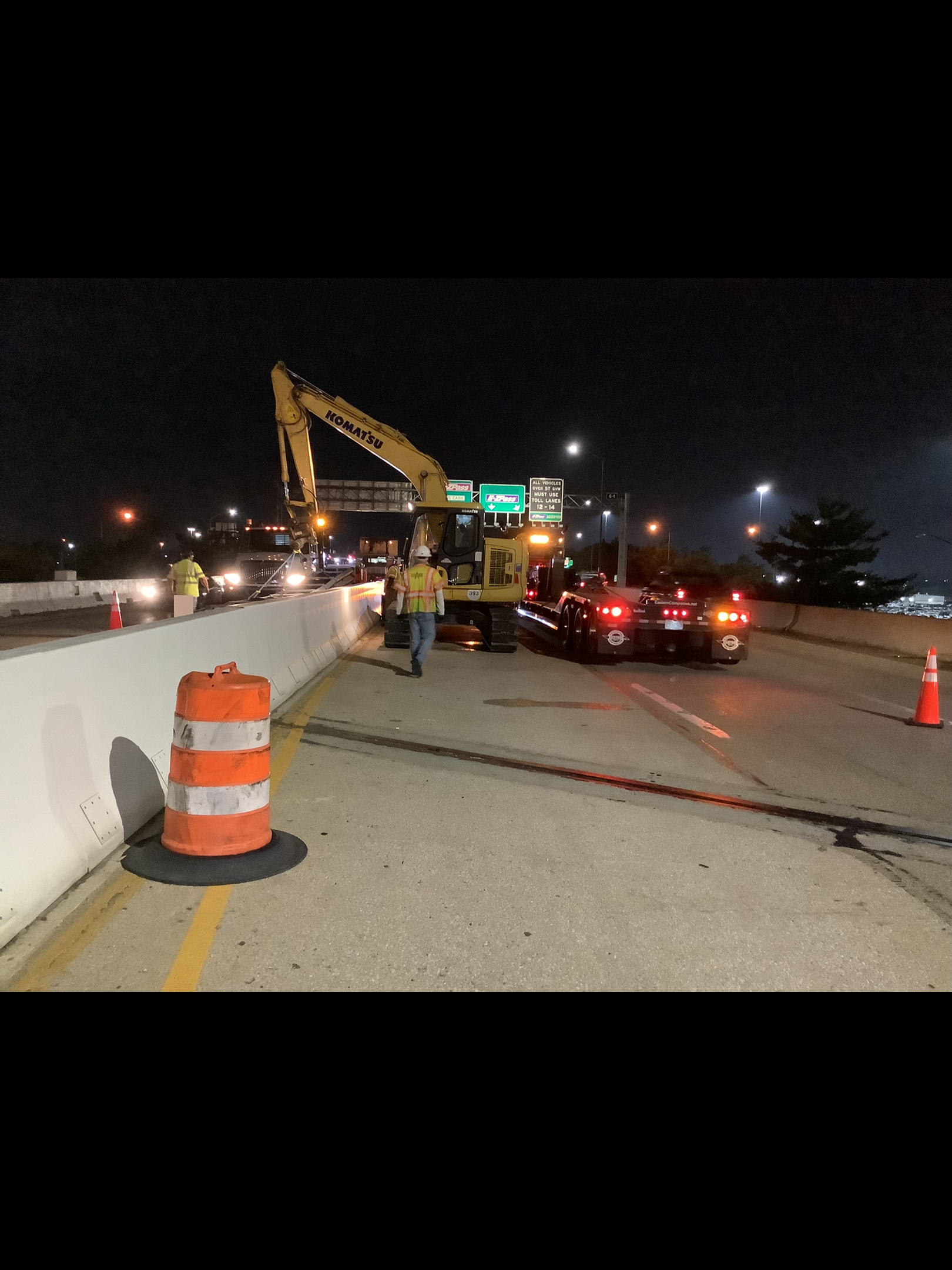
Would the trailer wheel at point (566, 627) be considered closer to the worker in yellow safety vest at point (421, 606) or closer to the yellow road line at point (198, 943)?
the worker in yellow safety vest at point (421, 606)

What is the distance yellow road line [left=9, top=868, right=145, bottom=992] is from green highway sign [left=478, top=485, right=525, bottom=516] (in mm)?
47277

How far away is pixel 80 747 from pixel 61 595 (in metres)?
29.1

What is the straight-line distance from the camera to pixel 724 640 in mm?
14531

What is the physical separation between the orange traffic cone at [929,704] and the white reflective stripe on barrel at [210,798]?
327 inches

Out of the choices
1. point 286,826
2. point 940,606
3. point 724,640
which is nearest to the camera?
point 286,826

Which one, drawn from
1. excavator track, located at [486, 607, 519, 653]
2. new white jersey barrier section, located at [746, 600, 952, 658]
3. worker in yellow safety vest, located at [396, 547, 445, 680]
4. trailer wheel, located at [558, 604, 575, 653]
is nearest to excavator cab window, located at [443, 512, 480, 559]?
excavator track, located at [486, 607, 519, 653]

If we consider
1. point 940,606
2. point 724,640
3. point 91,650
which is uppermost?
point 91,650

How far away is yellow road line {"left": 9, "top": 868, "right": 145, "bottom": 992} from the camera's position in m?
3.26

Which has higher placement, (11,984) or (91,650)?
(91,650)

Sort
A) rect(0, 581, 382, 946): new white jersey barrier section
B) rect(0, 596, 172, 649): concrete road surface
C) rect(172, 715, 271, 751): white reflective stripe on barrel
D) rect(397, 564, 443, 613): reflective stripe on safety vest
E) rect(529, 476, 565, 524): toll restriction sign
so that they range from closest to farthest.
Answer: rect(0, 581, 382, 946): new white jersey barrier section, rect(172, 715, 271, 751): white reflective stripe on barrel, rect(397, 564, 443, 613): reflective stripe on safety vest, rect(0, 596, 172, 649): concrete road surface, rect(529, 476, 565, 524): toll restriction sign

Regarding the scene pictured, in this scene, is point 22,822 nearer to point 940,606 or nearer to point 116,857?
point 116,857

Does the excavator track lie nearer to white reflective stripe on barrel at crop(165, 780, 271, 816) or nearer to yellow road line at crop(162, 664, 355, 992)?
white reflective stripe on barrel at crop(165, 780, 271, 816)
